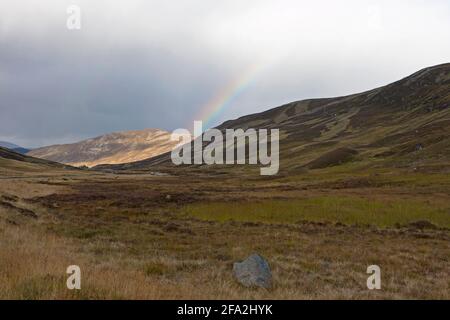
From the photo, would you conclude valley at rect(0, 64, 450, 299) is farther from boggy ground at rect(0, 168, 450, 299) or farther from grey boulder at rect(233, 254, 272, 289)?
grey boulder at rect(233, 254, 272, 289)

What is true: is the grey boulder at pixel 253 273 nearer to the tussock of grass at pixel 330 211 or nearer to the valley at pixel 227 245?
the valley at pixel 227 245

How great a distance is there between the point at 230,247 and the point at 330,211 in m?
18.3

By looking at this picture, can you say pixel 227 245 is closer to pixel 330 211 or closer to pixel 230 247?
pixel 230 247

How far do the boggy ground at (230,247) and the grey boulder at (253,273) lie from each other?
16.5 inches

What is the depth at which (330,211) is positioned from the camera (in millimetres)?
37844

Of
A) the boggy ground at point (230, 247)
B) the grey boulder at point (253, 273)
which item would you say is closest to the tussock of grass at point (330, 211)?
the boggy ground at point (230, 247)

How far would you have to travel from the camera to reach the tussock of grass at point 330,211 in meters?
33.7

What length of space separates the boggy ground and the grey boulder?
0.42 meters

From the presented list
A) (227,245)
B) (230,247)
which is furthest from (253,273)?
(227,245)

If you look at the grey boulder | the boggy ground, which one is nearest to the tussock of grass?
the boggy ground

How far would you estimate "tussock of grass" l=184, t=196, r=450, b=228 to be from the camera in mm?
33656

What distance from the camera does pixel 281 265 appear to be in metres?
17.7
